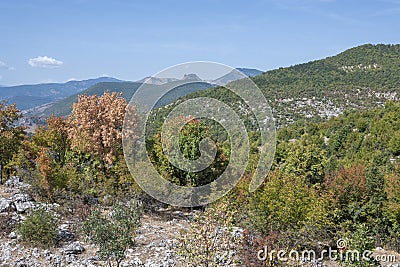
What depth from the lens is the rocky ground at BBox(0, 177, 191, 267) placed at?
1295 centimetres

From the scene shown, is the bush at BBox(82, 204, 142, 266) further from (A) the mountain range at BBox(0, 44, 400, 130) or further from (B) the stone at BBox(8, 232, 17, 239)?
(A) the mountain range at BBox(0, 44, 400, 130)

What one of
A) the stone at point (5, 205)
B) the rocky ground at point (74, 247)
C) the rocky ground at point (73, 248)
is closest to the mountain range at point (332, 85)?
the rocky ground at point (74, 247)

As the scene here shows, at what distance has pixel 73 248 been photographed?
546 inches

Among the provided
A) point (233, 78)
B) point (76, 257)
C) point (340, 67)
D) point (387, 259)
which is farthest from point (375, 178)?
point (340, 67)

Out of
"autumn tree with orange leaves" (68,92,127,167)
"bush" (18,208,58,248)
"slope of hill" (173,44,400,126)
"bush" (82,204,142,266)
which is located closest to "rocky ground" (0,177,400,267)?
"bush" (18,208,58,248)

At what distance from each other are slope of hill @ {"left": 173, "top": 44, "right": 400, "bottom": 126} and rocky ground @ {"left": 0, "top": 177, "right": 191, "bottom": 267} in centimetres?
5283

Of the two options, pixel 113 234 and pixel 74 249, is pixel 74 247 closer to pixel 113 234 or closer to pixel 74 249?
pixel 74 249

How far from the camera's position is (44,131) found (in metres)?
25.1

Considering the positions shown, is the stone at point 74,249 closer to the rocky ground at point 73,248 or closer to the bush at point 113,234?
the rocky ground at point 73,248

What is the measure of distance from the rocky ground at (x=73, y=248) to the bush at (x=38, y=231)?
0.92ft

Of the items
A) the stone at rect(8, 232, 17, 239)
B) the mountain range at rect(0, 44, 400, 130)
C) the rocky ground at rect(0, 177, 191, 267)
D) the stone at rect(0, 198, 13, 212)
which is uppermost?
the mountain range at rect(0, 44, 400, 130)

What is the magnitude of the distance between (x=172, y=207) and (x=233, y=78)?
37.2 ft

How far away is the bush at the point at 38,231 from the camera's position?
46.3ft

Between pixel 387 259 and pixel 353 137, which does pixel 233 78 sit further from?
pixel 353 137
